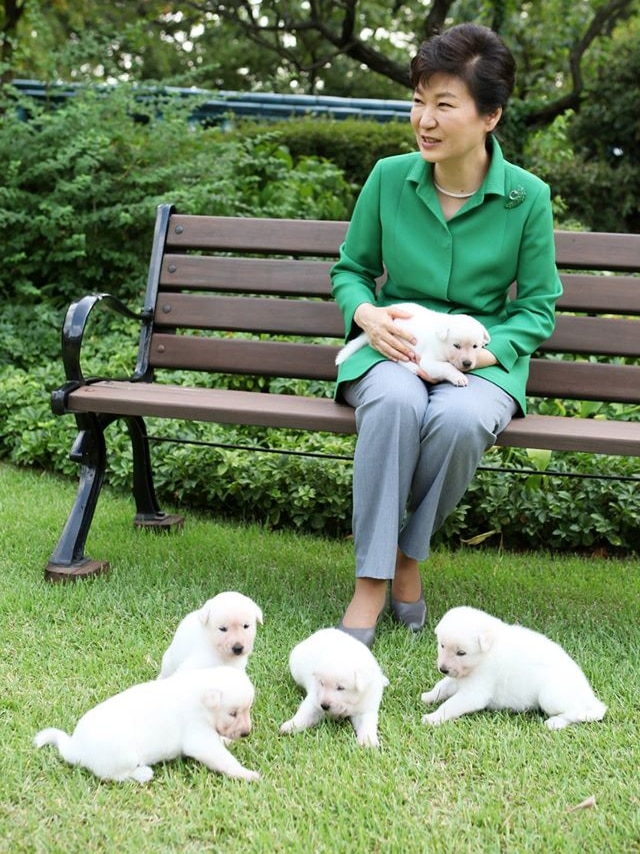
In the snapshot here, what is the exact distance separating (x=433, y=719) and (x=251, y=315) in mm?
1968

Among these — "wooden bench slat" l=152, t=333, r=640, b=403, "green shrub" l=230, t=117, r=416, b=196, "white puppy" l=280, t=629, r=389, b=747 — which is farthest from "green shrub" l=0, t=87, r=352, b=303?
"white puppy" l=280, t=629, r=389, b=747

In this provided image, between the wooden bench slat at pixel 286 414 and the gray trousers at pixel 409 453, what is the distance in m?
0.13

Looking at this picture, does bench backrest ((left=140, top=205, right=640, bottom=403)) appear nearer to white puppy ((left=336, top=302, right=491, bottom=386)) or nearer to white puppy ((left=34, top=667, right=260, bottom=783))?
white puppy ((left=336, top=302, right=491, bottom=386))

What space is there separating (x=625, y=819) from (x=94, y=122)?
5.95 meters

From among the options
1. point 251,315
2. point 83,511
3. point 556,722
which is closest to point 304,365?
point 251,315

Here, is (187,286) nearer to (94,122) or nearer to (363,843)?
(363,843)

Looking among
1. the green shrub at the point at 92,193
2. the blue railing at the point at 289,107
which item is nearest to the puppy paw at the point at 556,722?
the green shrub at the point at 92,193

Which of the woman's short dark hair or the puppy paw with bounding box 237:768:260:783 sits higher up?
the woman's short dark hair

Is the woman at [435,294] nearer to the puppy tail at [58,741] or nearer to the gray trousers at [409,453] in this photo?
the gray trousers at [409,453]

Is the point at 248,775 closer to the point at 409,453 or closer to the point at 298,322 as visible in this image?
the point at 409,453

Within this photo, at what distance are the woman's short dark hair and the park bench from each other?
78 cm

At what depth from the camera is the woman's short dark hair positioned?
10.7ft

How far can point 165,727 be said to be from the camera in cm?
238

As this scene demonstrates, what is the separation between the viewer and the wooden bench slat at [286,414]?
3.18 m
